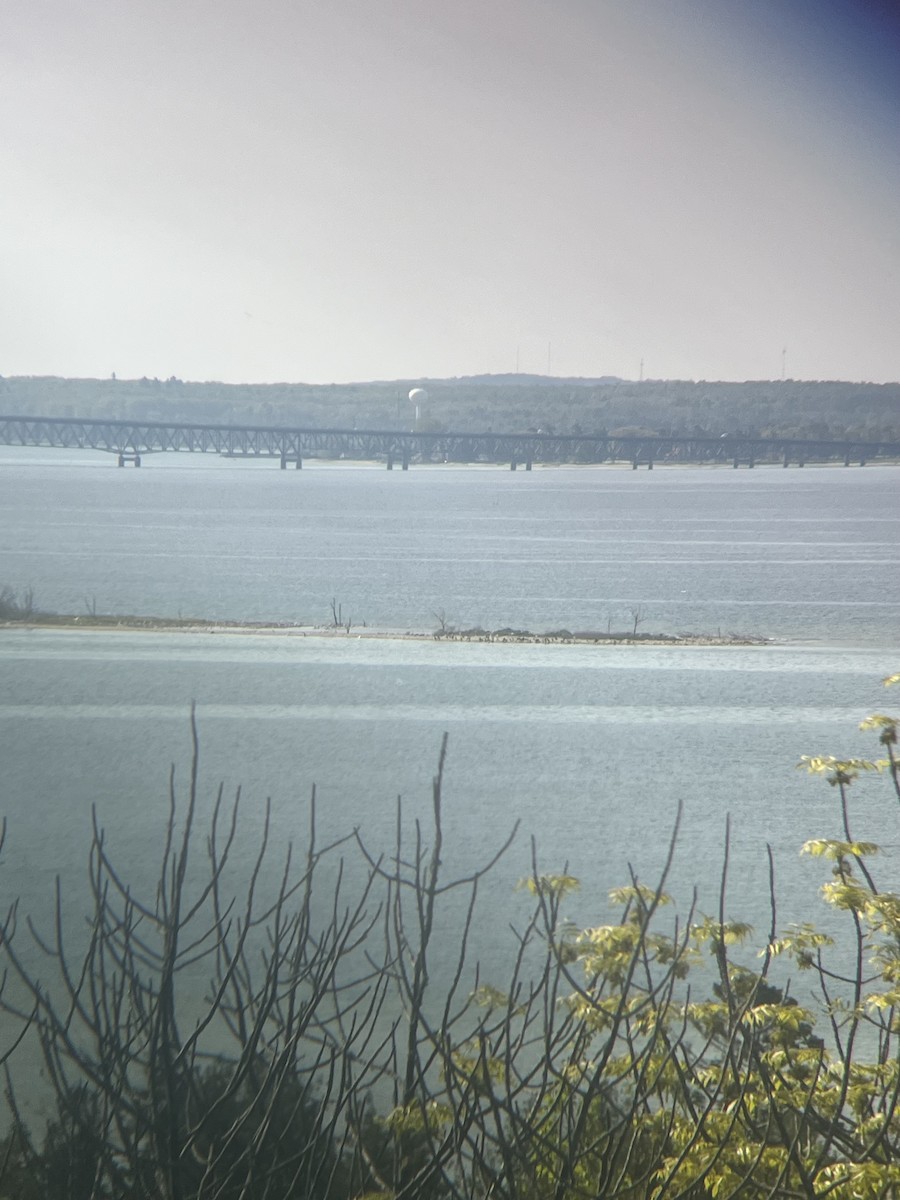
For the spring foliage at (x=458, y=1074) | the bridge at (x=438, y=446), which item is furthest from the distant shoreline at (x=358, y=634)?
the bridge at (x=438, y=446)

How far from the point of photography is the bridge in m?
73.1

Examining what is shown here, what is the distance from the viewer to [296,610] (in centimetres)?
1934

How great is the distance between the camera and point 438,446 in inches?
4274

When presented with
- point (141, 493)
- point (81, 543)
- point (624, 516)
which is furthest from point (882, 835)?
point (141, 493)

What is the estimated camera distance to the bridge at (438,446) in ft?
240

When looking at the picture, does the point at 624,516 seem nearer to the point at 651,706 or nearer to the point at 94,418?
the point at 94,418

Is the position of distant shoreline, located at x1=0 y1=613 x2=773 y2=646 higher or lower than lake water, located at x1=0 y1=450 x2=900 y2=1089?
lower

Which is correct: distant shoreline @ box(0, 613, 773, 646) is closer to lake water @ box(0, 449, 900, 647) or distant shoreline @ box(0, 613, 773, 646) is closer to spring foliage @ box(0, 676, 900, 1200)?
lake water @ box(0, 449, 900, 647)

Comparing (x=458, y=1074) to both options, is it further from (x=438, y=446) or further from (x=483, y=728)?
(x=438, y=446)

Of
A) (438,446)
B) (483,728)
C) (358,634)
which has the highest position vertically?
(483,728)

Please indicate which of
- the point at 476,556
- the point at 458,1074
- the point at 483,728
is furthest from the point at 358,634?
the point at 476,556

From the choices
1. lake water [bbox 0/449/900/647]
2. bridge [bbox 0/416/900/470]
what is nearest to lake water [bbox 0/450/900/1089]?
lake water [bbox 0/449/900/647]

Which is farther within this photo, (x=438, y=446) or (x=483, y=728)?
(x=438, y=446)

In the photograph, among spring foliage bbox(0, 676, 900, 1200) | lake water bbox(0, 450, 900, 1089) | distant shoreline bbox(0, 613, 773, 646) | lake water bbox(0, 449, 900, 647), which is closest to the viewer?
spring foliage bbox(0, 676, 900, 1200)
